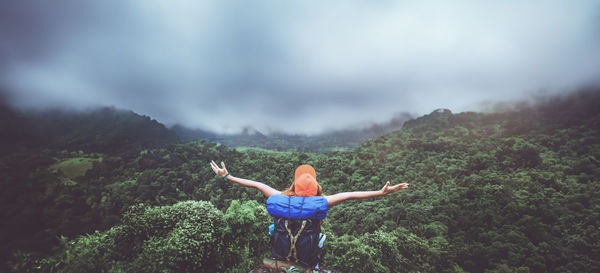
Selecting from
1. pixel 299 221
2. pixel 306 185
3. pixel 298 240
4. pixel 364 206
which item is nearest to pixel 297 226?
pixel 299 221

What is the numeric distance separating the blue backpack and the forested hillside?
22.4 ft

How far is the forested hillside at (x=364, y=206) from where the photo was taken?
9.50m

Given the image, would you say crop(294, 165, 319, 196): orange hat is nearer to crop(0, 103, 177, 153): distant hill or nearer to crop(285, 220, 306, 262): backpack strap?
crop(285, 220, 306, 262): backpack strap

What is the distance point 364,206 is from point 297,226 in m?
40.6

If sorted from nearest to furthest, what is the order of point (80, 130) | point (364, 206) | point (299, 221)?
point (299, 221)
point (364, 206)
point (80, 130)

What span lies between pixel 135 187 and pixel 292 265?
78185 mm

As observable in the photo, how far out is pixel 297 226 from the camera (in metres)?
2.44

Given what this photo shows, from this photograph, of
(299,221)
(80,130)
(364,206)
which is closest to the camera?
(299,221)

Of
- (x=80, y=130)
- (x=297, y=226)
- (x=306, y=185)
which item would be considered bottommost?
(x=297, y=226)

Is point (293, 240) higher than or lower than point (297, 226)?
lower

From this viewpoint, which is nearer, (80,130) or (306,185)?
(306,185)

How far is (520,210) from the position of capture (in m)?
31.7

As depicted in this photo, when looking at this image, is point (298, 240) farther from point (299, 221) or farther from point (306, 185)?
point (306, 185)

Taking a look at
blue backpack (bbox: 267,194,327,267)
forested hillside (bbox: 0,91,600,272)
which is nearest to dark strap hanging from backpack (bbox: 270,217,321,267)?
blue backpack (bbox: 267,194,327,267)
